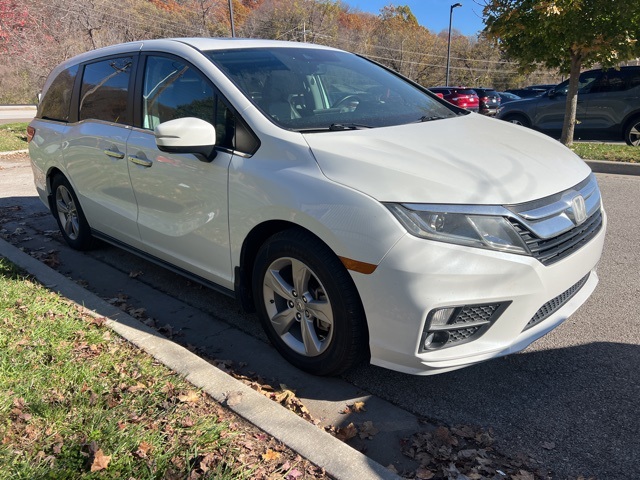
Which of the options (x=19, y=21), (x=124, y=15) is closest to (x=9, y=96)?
(x=124, y=15)

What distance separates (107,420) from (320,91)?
230 centimetres

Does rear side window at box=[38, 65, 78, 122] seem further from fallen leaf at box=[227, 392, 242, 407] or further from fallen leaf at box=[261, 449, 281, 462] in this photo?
fallen leaf at box=[261, 449, 281, 462]

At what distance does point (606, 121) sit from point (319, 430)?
1135cm

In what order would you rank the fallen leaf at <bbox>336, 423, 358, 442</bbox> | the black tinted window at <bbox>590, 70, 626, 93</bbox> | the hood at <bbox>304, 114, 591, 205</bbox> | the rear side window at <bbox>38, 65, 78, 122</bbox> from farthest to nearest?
the black tinted window at <bbox>590, 70, 626, 93</bbox>
the rear side window at <bbox>38, 65, 78, 122</bbox>
the fallen leaf at <bbox>336, 423, 358, 442</bbox>
the hood at <bbox>304, 114, 591, 205</bbox>

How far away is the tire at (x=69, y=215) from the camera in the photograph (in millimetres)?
5008

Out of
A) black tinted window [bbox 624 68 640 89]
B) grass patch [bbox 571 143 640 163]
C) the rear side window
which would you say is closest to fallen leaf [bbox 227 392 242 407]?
the rear side window

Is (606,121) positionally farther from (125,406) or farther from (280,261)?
(125,406)

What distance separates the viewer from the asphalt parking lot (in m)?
2.46

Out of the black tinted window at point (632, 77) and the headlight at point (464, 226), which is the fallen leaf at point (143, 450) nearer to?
the headlight at point (464, 226)

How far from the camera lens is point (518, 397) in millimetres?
2814

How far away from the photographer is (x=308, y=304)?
9.34 ft

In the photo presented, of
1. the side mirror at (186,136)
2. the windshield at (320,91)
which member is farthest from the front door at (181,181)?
the windshield at (320,91)

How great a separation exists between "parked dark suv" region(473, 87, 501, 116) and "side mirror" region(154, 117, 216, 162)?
812 inches

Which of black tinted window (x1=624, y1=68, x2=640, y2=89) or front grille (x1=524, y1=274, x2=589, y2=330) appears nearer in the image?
front grille (x1=524, y1=274, x2=589, y2=330)
